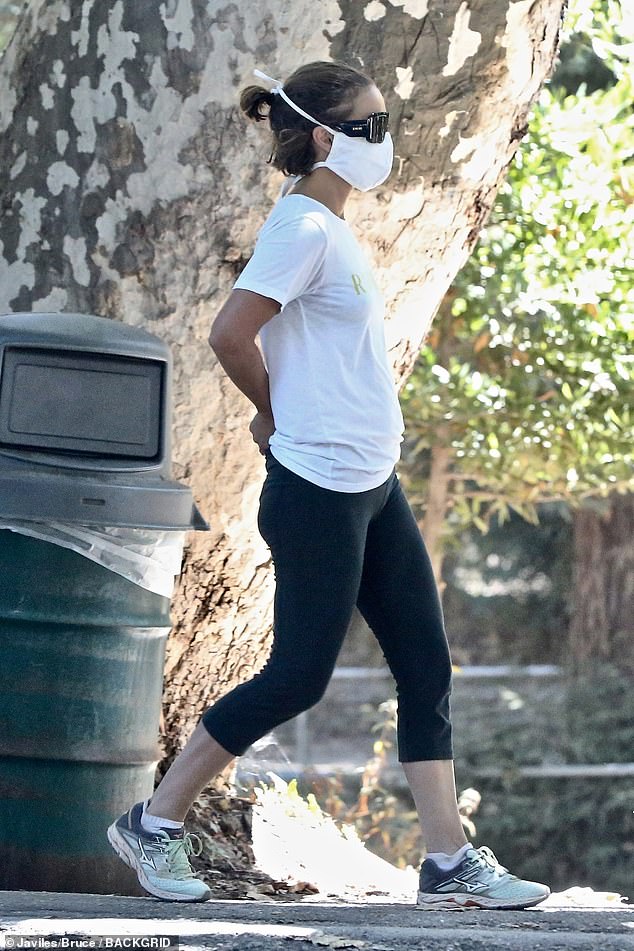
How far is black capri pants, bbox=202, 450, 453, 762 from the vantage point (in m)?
2.93

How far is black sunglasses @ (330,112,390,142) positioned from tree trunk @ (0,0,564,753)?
36.5 inches

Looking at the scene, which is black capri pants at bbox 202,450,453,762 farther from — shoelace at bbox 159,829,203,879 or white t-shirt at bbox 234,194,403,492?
shoelace at bbox 159,829,203,879

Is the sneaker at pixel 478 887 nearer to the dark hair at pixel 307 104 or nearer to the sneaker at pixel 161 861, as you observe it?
the sneaker at pixel 161 861

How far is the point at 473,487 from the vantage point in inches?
520

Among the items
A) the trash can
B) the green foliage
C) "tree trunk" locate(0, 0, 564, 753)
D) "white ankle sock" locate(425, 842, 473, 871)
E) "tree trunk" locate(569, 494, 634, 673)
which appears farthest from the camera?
"tree trunk" locate(569, 494, 634, 673)

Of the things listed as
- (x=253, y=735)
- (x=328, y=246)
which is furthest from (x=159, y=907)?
(x=328, y=246)

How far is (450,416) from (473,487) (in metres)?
6.69

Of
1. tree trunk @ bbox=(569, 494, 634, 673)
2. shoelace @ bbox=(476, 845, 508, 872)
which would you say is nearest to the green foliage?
shoelace @ bbox=(476, 845, 508, 872)

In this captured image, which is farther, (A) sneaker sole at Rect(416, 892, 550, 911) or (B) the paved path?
(A) sneaker sole at Rect(416, 892, 550, 911)

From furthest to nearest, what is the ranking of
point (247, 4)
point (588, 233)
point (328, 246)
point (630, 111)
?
point (630, 111)
point (588, 233)
point (247, 4)
point (328, 246)

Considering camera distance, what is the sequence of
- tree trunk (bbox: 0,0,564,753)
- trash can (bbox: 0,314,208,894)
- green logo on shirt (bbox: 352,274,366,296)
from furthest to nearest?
tree trunk (bbox: 0,0,564,753) → trash can (bbox: 0,314,208,894) → green logo on shirt (bbox: 352,274,366,296)

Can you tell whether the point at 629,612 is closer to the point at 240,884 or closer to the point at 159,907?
the point at 240,884

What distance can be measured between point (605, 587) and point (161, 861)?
10351mm

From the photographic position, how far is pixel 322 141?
9.98 ft
